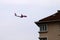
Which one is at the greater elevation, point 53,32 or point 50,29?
point 50,29

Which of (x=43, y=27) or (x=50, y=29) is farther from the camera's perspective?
(x=43, y=27)

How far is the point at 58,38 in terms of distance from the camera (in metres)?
38.2

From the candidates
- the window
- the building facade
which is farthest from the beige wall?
the window

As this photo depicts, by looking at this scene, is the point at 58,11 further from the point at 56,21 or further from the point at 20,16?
the point at 20,16

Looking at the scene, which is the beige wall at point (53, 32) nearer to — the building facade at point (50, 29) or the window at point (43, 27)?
the building facade at point (50, 29)

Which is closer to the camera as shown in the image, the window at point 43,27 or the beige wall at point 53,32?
the beige wall at point 53,32

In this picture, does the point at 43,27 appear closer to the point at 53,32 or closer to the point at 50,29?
the point at 50,29

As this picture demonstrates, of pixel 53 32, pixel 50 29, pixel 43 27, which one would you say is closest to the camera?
pixel 53 32

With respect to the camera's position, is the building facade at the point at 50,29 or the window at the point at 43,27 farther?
the window at the point at 43,27

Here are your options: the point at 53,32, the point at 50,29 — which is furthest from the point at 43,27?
the point at 53,32

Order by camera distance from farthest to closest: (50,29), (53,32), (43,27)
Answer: (43,27)
(50,29)
(53,32)

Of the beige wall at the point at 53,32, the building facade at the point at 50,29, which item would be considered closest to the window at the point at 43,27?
the building facade at the point at 50,29

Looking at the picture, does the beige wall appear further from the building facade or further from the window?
the window

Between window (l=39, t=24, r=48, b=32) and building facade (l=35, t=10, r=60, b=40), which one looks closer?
building facade (l=35, t=10, r=60, b=40)
